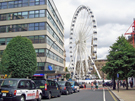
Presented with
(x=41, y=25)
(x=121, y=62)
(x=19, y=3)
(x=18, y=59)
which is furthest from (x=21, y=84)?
(x=19, y=3)

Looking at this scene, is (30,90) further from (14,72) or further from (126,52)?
(126,52)

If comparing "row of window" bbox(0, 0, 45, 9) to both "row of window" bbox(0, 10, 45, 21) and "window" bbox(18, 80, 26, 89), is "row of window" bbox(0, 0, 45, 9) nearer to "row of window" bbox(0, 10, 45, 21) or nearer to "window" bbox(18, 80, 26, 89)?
"row of window" bbox(0, 10, 45, 21)

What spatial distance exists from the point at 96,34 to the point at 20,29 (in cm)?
1860

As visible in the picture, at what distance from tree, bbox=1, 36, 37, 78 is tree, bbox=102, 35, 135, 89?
13.6m

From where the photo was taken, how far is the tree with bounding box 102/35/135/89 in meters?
33.4

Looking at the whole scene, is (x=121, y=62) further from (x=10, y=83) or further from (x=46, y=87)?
(x=10, y=83)

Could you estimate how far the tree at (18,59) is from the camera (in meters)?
28.2

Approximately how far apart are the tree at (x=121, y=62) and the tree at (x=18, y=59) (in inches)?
537

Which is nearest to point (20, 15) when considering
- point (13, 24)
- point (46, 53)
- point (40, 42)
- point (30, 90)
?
point (13, 24)

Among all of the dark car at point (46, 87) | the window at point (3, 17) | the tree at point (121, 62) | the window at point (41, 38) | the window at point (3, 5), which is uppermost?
the window at point (3, 5)

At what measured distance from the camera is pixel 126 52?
3444 cm

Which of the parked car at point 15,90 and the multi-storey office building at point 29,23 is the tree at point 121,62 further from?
the parked car at point 15,90

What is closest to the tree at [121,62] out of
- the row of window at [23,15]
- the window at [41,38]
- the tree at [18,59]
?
the tree at [18,59]

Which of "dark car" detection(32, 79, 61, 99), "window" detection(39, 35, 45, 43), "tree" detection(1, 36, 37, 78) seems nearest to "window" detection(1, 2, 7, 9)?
"window" detection(39, 35, 45, 43)
